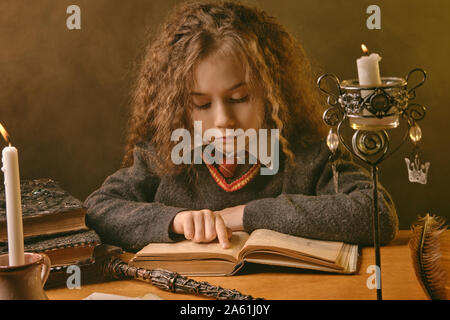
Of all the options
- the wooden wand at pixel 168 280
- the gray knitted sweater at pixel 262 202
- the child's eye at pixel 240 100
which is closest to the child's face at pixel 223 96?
the child's eye at pixel 240 100

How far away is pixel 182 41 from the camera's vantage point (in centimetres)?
124

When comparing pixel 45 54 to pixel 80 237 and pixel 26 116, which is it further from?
pixel 80 237

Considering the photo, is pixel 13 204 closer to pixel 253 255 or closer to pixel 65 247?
pixel 65 247

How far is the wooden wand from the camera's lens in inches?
35.3

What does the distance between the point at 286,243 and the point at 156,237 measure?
0.30 meters

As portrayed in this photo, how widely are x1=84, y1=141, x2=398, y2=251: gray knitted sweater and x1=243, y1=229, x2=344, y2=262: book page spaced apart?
0.03 metres

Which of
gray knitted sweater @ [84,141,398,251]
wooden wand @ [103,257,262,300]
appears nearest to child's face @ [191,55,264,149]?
gray knitted sweater @ [84,141,398,251]

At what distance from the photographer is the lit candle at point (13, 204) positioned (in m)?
0.72

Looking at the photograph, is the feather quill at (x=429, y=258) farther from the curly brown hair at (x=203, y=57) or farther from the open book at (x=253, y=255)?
the curly brown hair at (x=203, y=57)

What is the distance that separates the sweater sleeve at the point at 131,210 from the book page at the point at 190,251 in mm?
52

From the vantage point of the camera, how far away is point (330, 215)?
109 centimetres

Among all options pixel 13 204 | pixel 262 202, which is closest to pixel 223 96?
pixel 262 202

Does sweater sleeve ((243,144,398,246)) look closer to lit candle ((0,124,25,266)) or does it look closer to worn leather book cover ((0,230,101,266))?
worn leather book cover ((0,230,101,266))
